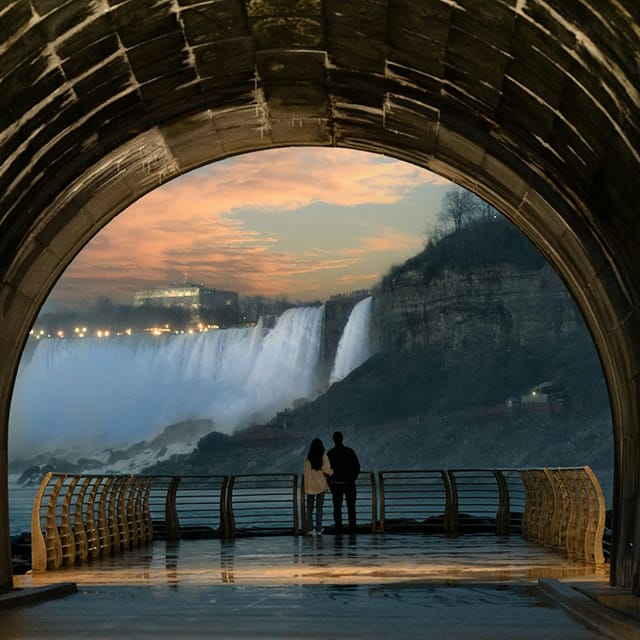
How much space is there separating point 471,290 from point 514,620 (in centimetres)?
11977

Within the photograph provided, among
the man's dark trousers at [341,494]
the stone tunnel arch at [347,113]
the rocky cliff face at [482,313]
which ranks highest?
the rocky cliff face at [482,313]

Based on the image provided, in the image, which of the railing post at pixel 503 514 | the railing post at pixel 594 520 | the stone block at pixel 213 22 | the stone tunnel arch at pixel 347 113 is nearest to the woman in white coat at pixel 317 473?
the railing post at pixel 503 514

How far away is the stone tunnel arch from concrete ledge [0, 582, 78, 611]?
47cm

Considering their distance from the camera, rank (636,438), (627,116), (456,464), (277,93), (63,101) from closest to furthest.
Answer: (627,116) → (63,101) → (636,438) → (277,93) → (456,464)

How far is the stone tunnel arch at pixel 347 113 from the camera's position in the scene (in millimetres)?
9461

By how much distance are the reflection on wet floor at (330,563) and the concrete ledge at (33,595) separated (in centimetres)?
122

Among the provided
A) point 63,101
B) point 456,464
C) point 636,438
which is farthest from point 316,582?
point 456,464

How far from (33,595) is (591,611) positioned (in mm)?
4846

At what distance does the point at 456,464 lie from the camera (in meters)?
124

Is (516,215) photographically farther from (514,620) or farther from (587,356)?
(587,356)

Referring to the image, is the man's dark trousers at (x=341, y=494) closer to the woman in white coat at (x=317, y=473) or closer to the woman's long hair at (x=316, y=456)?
the woman in white coat at (x=317, y=473)

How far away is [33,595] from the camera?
39.4 ft

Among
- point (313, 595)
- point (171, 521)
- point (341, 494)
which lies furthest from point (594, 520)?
point (171, 521)

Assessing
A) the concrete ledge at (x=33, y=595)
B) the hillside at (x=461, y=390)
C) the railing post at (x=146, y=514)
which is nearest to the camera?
the concrete ledge at (x=33, y=595)
